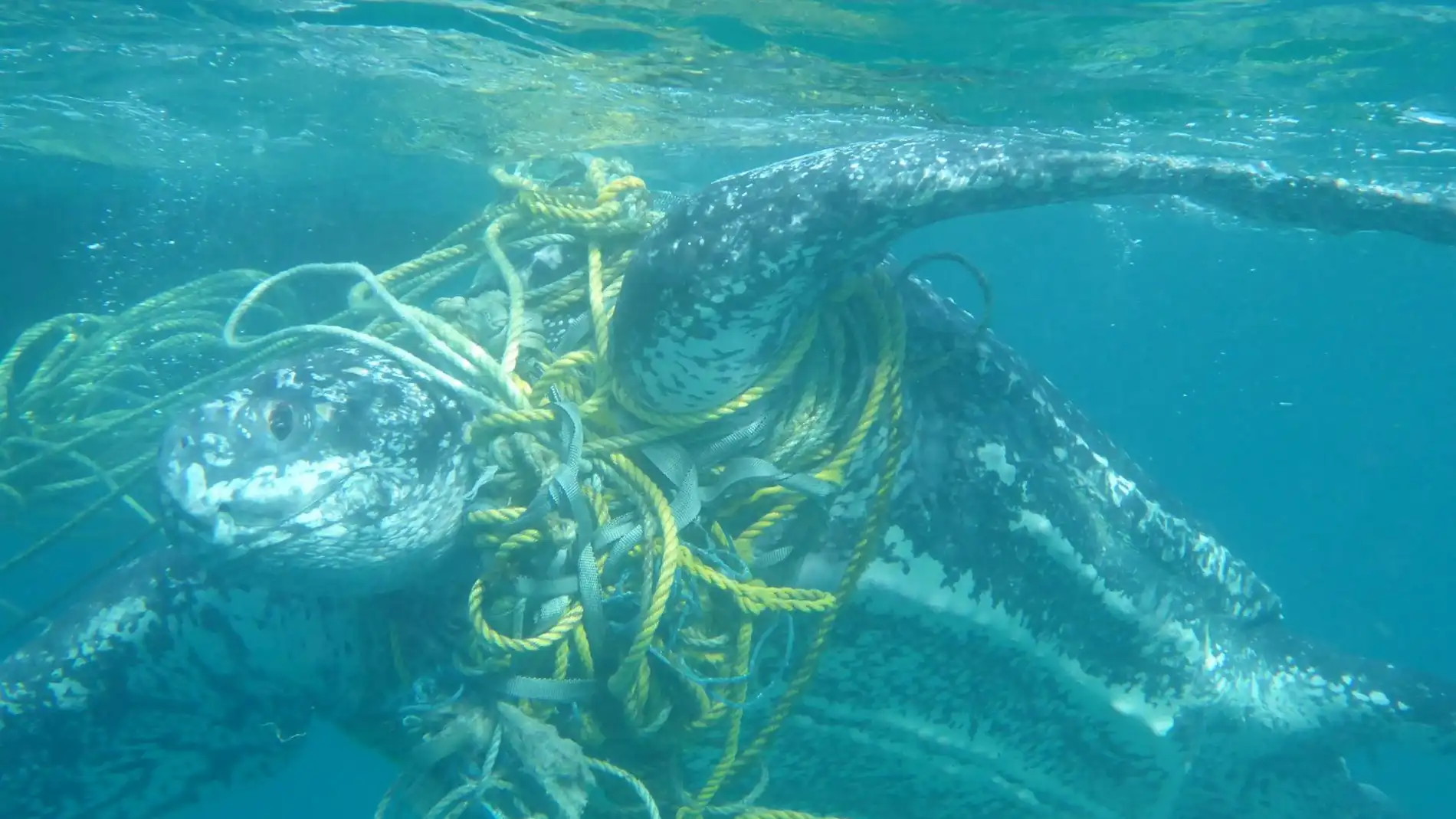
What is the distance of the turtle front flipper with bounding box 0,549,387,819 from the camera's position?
4023 millimetres

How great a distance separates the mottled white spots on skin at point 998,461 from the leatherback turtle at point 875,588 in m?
0.02

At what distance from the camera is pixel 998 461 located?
4516mm

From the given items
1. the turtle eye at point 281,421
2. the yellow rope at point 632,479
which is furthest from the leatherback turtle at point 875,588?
the yellow rope at point 632,479

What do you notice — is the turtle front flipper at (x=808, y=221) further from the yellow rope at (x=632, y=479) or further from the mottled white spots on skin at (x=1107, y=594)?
the mottled white spots on skin at (x=1107, y=594)

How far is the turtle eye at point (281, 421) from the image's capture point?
10.5 ft

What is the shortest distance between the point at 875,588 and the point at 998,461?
3.15 ft

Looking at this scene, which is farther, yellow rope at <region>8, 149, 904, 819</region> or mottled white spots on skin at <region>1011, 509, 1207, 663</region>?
mottled white spots on skin at <region>1011, 509, 1207, 663</region>

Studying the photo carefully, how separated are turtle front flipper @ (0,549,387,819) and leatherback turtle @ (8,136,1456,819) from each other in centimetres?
2

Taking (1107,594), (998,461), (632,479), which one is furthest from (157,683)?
(1107,594)

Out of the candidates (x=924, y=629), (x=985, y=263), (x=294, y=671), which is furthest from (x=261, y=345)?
(x=985, y=263)

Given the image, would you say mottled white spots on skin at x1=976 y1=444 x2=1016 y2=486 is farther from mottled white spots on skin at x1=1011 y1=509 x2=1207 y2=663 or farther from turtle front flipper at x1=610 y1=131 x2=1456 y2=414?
turtle front flipper at x1=610 y1=131 x2=1456 y2=414

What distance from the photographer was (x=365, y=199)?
12.9 metres

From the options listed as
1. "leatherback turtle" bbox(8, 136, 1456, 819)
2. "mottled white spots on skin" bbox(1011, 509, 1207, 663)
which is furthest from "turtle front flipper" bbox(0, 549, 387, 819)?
"mottled white spots on skin" bbox(1011, 509, 1207, 663)

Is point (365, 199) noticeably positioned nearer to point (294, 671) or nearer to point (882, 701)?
point (294, 671)
